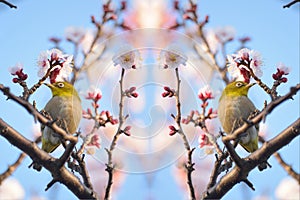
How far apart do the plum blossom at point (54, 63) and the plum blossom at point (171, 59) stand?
2.38 feet

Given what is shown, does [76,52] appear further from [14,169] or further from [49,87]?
[14,169]

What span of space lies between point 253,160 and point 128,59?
1181 millimetres

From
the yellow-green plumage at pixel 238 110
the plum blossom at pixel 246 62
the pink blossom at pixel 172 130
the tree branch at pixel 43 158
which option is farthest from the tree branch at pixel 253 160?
the tree branch at pixel 43 158

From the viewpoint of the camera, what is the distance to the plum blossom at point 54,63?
304 cm

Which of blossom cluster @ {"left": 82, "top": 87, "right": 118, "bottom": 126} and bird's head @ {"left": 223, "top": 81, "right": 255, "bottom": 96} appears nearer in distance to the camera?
blossom cluster @ {"left": 82, "top": 87, "right": 118, "bottom": 126}

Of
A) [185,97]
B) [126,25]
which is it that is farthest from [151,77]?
[126,25]

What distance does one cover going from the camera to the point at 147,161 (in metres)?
3.48

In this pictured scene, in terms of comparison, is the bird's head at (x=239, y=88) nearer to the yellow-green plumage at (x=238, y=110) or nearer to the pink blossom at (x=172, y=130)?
the yellow-green plumage at (x=238, y=110)

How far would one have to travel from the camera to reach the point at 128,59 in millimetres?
3029

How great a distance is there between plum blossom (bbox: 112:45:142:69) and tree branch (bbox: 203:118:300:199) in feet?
3.52

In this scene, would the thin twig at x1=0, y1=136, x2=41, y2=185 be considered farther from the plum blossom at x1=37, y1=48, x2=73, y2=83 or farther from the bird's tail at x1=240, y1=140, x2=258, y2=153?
the bird's tail at x1=240, y1=140, x2=258, y2=153

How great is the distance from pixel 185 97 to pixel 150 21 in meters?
1.71

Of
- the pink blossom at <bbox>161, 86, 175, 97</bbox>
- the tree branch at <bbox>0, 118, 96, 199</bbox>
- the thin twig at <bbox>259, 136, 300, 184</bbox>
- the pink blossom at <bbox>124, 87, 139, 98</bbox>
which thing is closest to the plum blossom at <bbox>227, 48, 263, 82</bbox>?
the pink blossom at <bbox>161, 86, 175, 97</bbox>

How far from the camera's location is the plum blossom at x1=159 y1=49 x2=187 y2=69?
3055 millimetres
